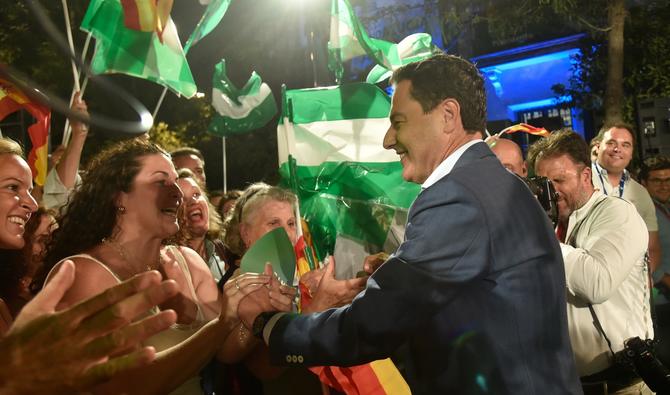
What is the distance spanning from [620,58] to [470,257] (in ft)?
33.0

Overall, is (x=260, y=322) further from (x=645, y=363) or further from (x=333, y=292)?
(x=645, y=363)

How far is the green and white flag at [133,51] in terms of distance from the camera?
4.54 metres

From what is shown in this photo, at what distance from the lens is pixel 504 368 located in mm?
2102

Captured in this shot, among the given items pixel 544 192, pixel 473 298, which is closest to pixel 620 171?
pixel 544 192

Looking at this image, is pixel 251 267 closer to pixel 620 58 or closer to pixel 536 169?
pixel 536 169

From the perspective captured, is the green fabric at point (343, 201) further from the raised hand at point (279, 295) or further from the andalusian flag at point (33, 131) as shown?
the andalusian flag at point (33, 131)

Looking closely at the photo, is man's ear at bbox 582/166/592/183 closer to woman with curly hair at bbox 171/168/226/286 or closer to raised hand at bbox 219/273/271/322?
raised hand at bbox 219/273/271/322

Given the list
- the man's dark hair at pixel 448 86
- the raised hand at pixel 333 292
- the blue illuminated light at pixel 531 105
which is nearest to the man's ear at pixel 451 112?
the man's dark hair at pixel 448 86

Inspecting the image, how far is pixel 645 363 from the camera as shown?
125 inches

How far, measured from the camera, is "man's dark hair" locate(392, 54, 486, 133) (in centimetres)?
245

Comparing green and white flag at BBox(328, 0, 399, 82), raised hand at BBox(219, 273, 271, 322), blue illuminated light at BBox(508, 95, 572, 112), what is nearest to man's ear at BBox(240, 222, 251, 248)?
green and white flag at BBox(328, 0, 399, 82)

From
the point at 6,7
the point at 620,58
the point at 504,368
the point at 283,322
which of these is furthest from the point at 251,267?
the point at 6,7

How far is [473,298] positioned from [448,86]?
0.74 meters

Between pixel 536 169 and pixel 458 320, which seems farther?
pixel 536 169
